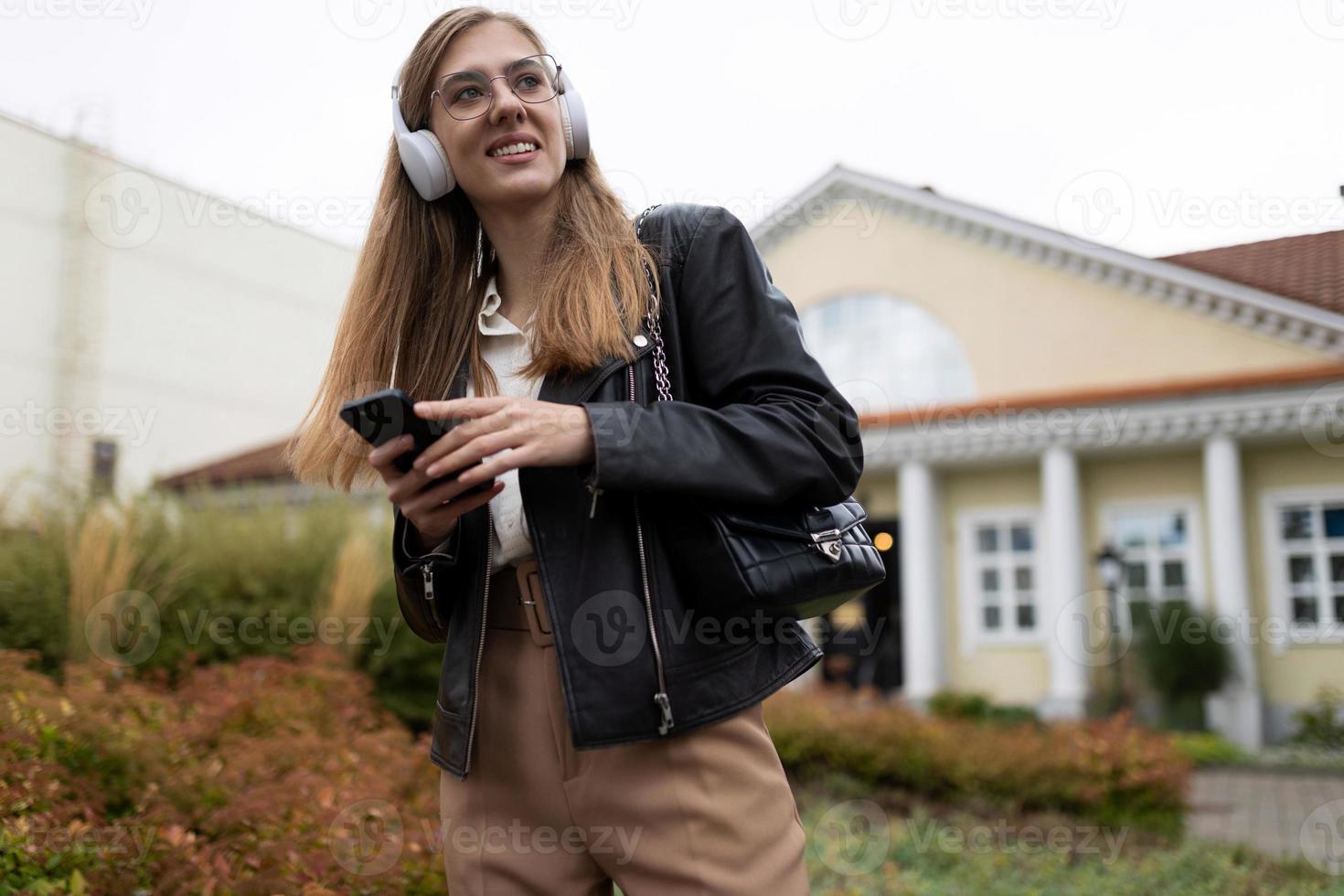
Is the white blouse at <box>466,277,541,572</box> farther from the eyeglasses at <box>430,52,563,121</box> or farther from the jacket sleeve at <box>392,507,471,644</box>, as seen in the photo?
the eyeglasses at <box>430,52,563,121</box>

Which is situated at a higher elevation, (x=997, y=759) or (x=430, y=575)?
(x=430, y=575)

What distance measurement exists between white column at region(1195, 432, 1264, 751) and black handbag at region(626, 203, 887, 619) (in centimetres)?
1438

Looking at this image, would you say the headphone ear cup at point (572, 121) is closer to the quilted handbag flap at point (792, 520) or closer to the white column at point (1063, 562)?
the quilted handbag flap at point (792, 520)

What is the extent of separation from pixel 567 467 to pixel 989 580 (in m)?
16.0

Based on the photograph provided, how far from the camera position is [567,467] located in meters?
1.40

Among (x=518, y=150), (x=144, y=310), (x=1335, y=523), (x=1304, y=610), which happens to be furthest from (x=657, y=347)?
(x=144, y=310)

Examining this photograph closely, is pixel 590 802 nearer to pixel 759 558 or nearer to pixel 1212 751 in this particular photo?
pixel 759 558

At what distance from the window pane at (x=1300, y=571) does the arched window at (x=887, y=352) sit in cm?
497

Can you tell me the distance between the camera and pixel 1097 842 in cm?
661

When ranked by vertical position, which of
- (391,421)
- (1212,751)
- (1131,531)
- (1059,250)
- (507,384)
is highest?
(1059,250)

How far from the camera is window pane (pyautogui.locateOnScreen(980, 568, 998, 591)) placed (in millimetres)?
16406

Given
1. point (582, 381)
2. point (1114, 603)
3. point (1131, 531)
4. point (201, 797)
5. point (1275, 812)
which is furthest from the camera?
point (1131, 531)

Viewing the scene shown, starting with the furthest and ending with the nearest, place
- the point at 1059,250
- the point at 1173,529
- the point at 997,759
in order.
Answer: the point at 1059,250
the point at 1173,529
the point at 997,759

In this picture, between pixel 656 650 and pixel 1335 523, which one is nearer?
pixel 656 650
